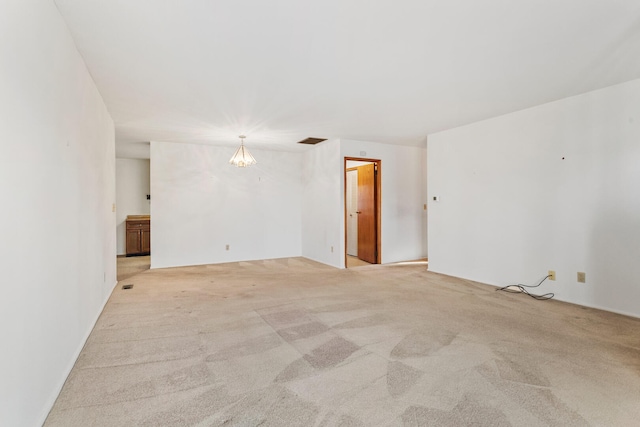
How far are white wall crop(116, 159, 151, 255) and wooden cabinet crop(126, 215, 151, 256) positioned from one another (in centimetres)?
33

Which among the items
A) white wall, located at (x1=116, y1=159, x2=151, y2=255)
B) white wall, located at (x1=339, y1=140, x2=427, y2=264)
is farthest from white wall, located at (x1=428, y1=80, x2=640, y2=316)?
white wall, located at (x1=116, y1=159, x2=151, y2=255)

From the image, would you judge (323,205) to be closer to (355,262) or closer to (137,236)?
(355,262)

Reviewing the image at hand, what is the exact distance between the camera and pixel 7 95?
4.38ft

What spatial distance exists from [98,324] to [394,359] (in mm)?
2733

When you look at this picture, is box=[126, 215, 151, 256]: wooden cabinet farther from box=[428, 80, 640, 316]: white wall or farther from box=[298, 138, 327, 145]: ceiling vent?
box=[428, 80, 640, 316]: white wall

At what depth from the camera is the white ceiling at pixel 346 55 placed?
2041 mm

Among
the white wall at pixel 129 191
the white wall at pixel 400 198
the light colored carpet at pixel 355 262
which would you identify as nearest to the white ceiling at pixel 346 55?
the white wall at pixel 400 198

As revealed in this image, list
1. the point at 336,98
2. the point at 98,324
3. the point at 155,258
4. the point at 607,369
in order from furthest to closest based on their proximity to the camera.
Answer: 1. the point at 155,258
2. the point at 336,98
3. the point at 98,324
4. the point at 607,369

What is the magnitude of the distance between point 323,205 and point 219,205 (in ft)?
6.90

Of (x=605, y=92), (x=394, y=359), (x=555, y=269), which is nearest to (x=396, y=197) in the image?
(x=555, y=269)

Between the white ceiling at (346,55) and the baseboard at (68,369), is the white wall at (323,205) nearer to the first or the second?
the white ceiling at (346,55)

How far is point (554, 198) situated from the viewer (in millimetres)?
3842

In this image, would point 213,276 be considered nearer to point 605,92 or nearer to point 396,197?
point 396,197

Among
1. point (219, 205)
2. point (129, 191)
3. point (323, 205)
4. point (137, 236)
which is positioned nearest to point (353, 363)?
point (323, 205)
